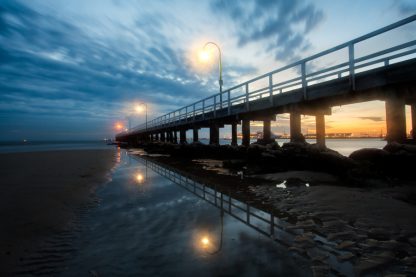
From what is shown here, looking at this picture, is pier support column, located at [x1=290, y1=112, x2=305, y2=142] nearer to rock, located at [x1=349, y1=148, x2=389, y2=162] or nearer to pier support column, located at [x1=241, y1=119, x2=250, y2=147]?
rock, located at [x1=349, y1=148, x2=389, y2=162]

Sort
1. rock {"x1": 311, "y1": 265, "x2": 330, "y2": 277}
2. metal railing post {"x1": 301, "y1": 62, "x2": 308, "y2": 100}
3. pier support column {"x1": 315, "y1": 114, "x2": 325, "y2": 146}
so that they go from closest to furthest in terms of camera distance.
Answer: rock {"x1": 311, "y1": 265, "x2": 330, "y2": 277}, metal railing post {"x1": 301, "y1": 62, "x2": 308, "y2": 100}, pier support column {"x1": 315, "y1": 114, "x2": 325, "y2": 146}

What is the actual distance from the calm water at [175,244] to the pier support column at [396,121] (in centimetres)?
531

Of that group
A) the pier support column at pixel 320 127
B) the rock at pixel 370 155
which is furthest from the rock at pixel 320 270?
the pier support column at pixel 320 127

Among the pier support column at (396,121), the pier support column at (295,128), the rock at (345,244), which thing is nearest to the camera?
the rock at (345,244)

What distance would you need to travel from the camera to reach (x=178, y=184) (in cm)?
834

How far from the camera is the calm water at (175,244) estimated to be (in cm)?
271

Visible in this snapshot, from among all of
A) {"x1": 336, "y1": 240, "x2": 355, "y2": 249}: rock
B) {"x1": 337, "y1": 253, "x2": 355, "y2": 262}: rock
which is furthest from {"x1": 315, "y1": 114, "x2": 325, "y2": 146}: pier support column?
{"x1": 337, "y1": 253, "x2": 355, "y2": 262}: rock

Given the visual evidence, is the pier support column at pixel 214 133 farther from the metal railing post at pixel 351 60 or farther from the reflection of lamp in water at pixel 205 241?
the reflection of lamp in water at pixel 205 241

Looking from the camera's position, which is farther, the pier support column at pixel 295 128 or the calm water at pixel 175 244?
the pier support column at pixel 295 128

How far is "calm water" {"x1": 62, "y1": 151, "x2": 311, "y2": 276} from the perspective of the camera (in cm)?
271

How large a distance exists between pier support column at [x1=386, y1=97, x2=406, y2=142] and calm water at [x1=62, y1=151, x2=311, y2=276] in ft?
17.4

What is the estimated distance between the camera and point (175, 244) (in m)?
3.39

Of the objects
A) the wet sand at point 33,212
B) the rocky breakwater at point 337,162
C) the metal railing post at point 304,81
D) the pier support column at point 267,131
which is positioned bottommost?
the wet sand at point 33,212

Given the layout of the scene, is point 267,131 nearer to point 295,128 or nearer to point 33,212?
point 295,128
